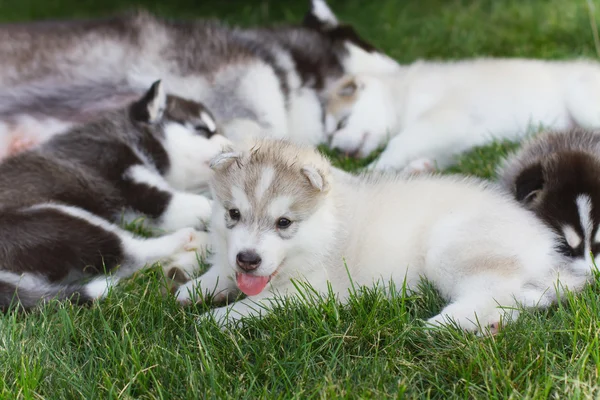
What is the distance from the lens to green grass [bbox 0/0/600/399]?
88.4 inches

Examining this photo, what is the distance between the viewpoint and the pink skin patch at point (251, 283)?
9.12ft

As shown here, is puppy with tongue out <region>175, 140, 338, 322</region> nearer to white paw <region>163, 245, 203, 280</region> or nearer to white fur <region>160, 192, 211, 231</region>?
white paw <region>163, 245, 203, 280</region>

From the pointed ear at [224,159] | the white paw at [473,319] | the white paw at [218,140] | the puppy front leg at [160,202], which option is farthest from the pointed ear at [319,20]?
the white paw at [473,319]

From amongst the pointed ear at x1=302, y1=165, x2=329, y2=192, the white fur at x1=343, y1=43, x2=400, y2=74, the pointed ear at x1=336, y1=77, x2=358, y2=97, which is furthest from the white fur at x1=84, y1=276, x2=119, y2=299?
the white fur at x1=343, y1=43, x2=400, y2=74

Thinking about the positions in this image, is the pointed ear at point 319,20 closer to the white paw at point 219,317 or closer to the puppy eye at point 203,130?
the puppy eye at point 203,130

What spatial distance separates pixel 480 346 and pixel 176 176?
→ 2.39 meters

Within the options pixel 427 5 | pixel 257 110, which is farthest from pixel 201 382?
pixel 427 5

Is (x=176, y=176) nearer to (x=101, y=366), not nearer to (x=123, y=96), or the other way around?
(x=123, y=96)

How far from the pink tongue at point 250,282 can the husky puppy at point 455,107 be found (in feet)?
6.15

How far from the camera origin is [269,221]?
2744 millimetres

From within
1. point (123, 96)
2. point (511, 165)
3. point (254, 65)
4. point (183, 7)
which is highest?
point (511, 165)

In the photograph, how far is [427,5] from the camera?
8320mm

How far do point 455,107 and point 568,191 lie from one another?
1848mm

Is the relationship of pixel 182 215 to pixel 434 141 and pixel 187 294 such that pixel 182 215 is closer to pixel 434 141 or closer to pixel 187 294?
pixel 187 294
